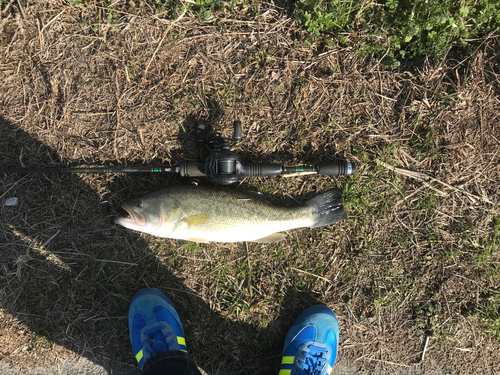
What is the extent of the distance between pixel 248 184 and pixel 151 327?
1.88m

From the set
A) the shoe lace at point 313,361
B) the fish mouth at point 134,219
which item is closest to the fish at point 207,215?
the fish mouth at point 134,219

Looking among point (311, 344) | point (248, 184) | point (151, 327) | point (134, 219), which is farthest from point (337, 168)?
point (151, 327)

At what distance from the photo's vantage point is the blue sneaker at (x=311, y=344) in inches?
135

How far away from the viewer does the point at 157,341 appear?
3299 millimetres

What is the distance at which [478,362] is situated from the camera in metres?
3.62

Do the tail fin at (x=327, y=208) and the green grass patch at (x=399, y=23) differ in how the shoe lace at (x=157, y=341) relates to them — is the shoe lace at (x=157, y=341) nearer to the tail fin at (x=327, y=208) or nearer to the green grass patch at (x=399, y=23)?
the tail fin at (x=327, y=208)

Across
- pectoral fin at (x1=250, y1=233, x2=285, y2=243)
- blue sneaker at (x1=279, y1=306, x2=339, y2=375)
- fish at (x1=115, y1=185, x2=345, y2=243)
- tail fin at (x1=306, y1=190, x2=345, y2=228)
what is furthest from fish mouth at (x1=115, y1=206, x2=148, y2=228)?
blue sneaker at (x1=279, y1=306, x2=339, y2=375)

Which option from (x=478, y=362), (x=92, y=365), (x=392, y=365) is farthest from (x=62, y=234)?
(x=478, y=362)

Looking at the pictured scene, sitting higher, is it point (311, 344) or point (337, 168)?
point (337, 168)

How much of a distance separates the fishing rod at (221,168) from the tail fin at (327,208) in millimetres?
322

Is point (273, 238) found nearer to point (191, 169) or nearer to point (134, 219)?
point (191, 169)

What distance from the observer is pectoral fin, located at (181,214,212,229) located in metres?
3.05

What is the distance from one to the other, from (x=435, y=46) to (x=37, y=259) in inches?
198

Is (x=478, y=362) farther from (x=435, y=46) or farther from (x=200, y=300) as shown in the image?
(x=435, y=46)
